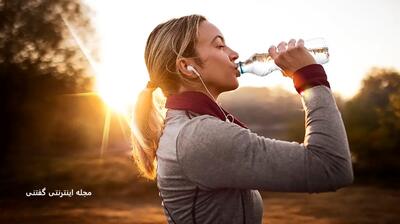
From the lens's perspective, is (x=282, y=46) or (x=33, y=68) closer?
(x=282, y=46)

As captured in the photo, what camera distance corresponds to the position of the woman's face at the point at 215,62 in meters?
0.87

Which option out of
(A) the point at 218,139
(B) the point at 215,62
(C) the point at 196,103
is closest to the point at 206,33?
(B) the point at 215,62

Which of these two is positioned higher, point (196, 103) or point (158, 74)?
point (158, 74)

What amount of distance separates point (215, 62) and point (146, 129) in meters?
0.23

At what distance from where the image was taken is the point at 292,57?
749 mm

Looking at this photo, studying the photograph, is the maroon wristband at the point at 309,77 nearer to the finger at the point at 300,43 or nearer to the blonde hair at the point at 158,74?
the finger at the point at 300,43

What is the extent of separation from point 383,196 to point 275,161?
5.28 m

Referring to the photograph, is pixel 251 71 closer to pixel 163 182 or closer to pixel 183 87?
pixel 183 87

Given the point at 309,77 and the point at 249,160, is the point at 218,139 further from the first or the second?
the point at 309,77

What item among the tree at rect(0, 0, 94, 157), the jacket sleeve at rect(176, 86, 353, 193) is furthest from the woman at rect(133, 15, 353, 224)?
the tree at rect(0, 0, 94, 157)

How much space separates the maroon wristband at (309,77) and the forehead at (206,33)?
23 centimetres

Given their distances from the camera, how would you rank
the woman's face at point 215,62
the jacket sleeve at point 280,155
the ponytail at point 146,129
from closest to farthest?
the jacket sleeve at point 280,155 < the woman's face at point 215,62 < the ponytail at point 146,129

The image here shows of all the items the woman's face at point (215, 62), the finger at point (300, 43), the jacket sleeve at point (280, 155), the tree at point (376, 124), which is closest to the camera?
the jacket sleeve at point (280, 155)

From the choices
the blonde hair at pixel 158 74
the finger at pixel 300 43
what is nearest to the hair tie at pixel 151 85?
the blonde hair at pixel 158 74
